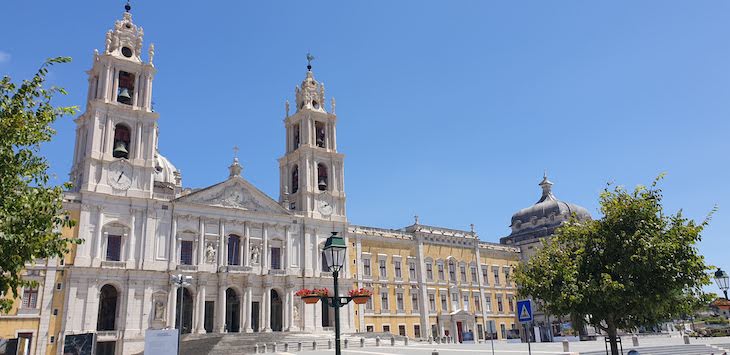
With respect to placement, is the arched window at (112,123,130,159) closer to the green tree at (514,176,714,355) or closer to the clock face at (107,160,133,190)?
the clock face at (107,160,133,190)

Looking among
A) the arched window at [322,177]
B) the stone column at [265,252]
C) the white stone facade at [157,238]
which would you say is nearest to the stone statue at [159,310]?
the white stone facade at [157,238]

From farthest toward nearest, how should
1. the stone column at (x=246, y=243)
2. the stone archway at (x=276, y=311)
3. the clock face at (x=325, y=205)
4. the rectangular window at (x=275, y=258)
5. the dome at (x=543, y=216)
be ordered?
the dome at (x=543, y=216)
the clock face at (x=325, y=205)
the rectangular window at (x=275, y=258)
the stone archway at (x=276, y=311)
the stone column at (x=246, y=243)

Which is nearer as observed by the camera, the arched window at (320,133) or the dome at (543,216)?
the arched window at (320,133)

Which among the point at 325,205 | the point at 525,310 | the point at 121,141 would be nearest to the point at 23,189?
the point at 525,310

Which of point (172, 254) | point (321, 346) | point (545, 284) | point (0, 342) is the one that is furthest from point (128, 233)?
point (545, 284)

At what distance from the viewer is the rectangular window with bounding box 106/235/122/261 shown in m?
39.5

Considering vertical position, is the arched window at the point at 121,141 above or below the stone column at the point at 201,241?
above

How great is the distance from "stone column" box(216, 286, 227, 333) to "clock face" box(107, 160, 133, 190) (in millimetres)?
10206

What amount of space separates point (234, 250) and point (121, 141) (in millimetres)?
11826

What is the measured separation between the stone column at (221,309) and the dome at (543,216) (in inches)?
1514

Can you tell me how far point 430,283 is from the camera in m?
55.2

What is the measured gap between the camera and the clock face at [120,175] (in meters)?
40.6

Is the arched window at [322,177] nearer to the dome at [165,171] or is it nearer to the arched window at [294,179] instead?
the arched window at [294,179]

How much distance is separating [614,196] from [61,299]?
33844 mm
